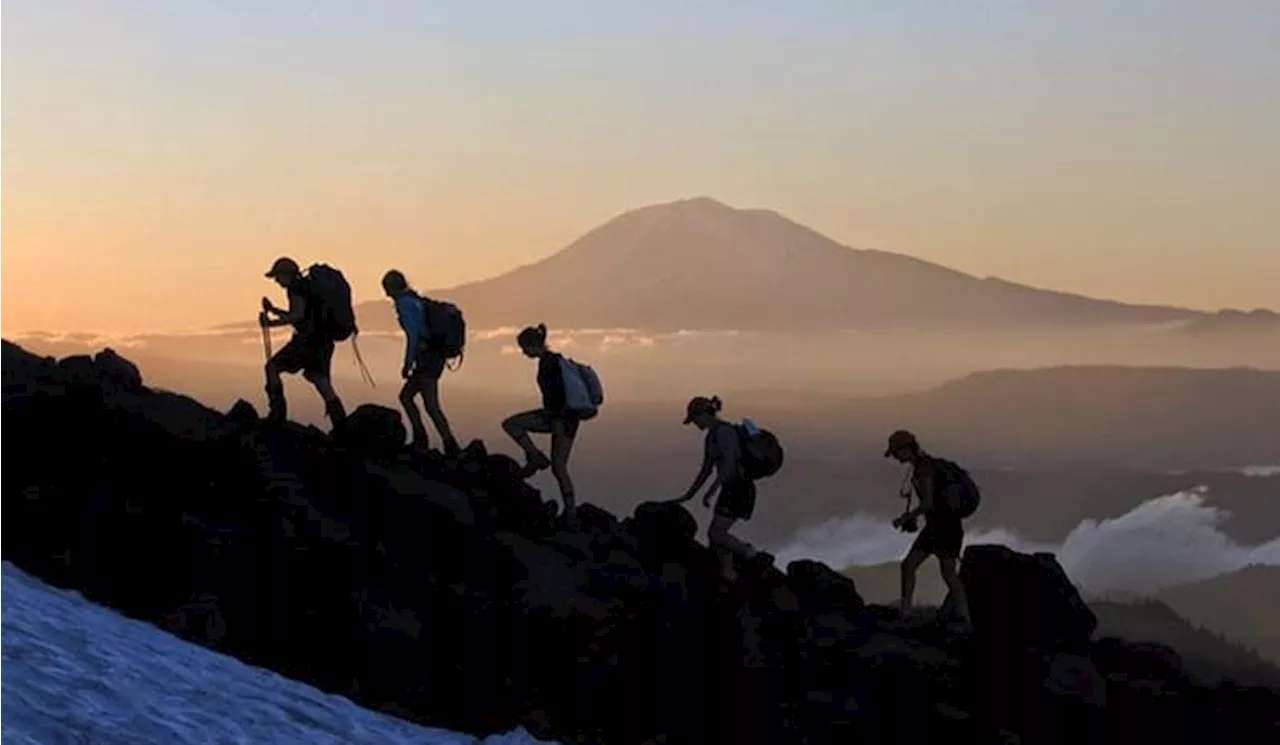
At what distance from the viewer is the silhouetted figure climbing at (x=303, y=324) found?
24422 mm

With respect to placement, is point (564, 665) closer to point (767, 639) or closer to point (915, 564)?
point (767, 639)

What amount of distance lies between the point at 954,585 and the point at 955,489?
2.10 metres

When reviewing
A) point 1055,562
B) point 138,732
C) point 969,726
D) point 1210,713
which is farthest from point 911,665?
point 138,732

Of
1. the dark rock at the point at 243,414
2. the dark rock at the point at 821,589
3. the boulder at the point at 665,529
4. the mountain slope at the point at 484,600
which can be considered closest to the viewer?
the mountain slope at the point at 484,600

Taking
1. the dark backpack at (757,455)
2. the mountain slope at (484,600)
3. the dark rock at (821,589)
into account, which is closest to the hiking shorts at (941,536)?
the mountain slope at (484,600)

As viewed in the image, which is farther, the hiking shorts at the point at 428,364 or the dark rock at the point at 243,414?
the dark rock at the point at 243,414

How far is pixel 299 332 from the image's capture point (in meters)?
24.6

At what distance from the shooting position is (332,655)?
21.6 m

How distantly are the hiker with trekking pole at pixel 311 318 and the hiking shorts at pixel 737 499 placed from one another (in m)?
5.24

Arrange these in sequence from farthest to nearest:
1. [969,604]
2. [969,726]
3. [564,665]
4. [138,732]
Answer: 1. [969,604]
2. [969,726]
3. [564,665]
4. [138,732]

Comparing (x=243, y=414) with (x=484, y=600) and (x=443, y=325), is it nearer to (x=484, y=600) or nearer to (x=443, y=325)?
(x=443, y=325)

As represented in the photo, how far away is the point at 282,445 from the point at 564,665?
5.29m

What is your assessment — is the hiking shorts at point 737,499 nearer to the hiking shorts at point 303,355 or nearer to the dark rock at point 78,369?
the hiking shorts at point 303,355

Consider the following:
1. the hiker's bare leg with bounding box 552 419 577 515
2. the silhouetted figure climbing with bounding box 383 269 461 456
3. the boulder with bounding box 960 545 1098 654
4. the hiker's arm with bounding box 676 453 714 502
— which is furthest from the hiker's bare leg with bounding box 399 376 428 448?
the boulder with bounding box 960 545 1098 654
